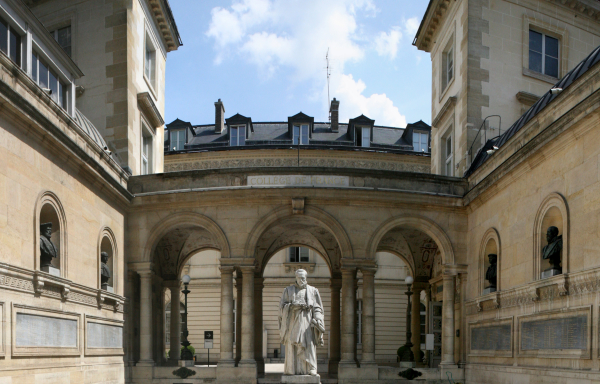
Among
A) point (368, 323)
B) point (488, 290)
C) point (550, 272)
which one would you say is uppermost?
point (550, 272)

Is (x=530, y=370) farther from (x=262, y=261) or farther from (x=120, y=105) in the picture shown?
(x=120, y=105)

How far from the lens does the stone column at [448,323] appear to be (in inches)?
933

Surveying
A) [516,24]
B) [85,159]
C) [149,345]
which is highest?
[516,24]

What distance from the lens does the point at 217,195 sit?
2364cm

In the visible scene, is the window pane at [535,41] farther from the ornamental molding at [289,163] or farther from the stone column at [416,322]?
the ornamental molding at [289,163]

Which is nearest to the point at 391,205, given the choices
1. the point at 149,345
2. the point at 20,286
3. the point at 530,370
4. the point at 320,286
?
the point at 530,370

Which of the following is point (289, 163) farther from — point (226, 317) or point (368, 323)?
point (368, 323)

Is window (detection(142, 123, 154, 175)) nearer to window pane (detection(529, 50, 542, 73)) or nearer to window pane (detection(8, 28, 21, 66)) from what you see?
window pane (detection(8, 28, 21, 66))

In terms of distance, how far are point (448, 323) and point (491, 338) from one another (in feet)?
8.36

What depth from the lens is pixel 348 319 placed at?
2373cm

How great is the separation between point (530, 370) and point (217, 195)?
36.4ft

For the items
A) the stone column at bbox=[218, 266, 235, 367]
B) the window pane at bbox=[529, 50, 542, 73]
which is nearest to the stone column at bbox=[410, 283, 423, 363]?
the stone column at bbox=[218, 266, 235, 367]

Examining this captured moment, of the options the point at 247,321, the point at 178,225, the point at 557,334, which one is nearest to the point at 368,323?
the point at 247,321

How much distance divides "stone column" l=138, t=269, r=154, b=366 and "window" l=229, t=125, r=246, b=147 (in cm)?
2351
